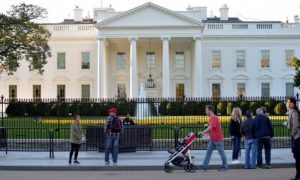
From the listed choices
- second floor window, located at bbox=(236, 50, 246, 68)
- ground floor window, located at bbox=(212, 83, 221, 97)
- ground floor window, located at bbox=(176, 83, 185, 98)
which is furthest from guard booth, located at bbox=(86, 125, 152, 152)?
second floor window, located at bbox=(236, 50, 246, 68)

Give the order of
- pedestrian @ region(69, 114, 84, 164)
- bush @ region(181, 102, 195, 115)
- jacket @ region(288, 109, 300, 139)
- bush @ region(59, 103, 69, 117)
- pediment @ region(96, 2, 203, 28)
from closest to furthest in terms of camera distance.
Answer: jacket @ region(288, 109, 300, 139), pedestrian @ region(69, 114, 84, 164), bush @ region(181, 102, 195, 115), bush @ region(59, 103, 69, 117), pediment @ region(96, 2, 203, 28)

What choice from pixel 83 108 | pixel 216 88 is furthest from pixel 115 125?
pixel 216 88

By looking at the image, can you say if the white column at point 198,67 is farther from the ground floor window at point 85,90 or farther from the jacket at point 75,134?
the jacket at point 75,134

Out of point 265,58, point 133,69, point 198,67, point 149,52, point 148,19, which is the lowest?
point 133,69

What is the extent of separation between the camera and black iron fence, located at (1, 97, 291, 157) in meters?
21.2

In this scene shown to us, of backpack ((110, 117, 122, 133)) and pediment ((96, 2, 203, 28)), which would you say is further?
pediment ((96, 2, 203, 28))

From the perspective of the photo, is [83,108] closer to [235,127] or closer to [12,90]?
[12,90]

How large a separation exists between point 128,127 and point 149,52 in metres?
46.2

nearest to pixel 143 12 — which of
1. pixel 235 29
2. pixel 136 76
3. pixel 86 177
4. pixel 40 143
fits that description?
pixel 136 76

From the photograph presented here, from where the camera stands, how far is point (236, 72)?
66812 mm

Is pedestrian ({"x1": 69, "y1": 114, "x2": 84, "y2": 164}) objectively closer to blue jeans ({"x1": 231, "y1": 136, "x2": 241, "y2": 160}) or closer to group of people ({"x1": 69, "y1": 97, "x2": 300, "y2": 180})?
group of people ({"x1": 69, "y1": 97, "x2": 300, "y2": 180})

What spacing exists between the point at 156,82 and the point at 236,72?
9.11 meters

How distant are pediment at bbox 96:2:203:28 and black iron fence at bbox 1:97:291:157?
13718 mm

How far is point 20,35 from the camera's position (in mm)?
40125
